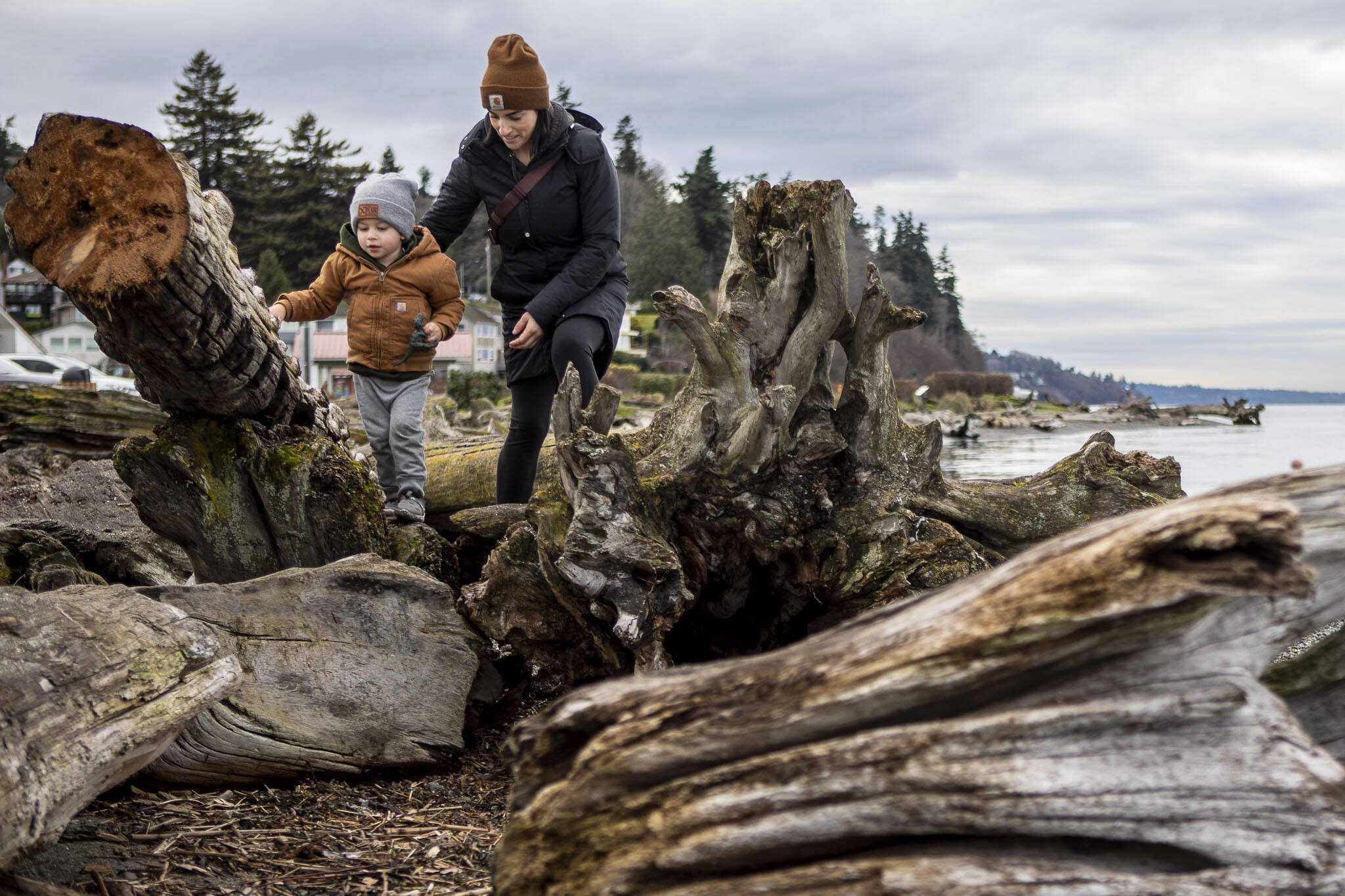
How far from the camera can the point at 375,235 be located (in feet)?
19.7

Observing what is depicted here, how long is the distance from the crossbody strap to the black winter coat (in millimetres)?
23

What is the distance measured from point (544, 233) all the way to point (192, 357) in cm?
210

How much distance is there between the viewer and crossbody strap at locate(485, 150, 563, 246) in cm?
579

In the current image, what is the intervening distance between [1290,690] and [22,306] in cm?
9080

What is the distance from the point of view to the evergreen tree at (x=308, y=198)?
57031mm

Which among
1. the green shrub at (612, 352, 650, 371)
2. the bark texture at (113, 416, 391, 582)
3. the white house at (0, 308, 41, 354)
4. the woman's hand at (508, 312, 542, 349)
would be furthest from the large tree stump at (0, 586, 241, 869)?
the green shrub at (612, 352, 650, 371)

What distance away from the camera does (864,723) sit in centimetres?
235

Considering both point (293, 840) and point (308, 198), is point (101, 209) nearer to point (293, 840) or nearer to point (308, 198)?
point (293, 840)

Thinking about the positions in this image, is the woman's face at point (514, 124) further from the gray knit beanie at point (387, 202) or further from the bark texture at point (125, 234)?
the bark texture at point (125, 234)

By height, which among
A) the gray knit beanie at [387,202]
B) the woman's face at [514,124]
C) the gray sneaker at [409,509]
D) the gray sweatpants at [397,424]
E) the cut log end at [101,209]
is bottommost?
the gray sneaker at [409,509]

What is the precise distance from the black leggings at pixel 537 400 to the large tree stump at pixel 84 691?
2.42 m

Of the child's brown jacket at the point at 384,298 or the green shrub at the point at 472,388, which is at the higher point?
the child's brown jacket at the point at 384,298

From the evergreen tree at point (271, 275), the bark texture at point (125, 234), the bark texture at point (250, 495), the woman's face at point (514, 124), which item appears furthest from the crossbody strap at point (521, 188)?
the evergreen tree at point (271, 275)

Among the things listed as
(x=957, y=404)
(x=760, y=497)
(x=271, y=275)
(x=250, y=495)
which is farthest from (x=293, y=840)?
(x=957, y=404)
